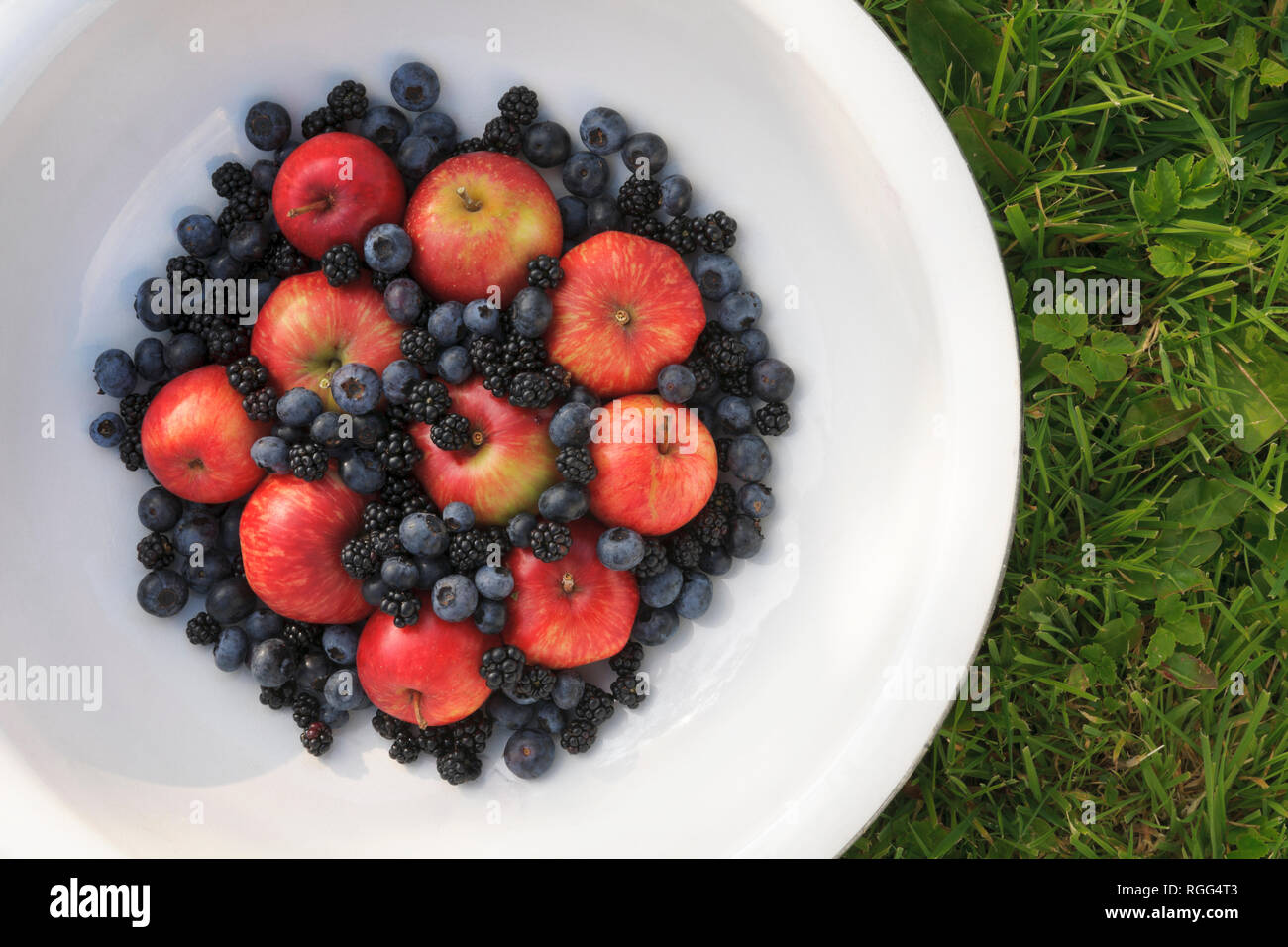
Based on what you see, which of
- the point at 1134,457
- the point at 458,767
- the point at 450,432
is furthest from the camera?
the point at 1134,457

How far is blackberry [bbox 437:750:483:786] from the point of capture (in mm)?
1393

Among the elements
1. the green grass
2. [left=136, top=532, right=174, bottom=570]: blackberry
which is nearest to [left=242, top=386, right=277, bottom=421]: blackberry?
[left=136, top=532, right=174, bottom=570]: blackberry

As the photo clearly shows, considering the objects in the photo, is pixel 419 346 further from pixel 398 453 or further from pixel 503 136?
pixel 503 136

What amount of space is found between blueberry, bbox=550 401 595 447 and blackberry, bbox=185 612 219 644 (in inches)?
24.3

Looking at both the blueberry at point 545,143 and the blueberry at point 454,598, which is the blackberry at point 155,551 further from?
the blueberry at point 545,143

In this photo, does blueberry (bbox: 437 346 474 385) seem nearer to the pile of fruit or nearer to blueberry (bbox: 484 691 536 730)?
the pile of fruit

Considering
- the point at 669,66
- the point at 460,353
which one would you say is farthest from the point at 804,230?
the point at 460,353

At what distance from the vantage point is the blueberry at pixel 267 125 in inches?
56.0

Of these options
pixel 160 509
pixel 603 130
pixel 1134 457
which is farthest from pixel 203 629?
pixel 1134 457

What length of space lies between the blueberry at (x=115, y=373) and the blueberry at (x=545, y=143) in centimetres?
69

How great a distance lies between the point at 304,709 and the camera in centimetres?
144

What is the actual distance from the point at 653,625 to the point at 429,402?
0.47 m

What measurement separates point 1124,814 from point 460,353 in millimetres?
1367

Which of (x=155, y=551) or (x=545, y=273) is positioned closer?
(x=545, y=273)
